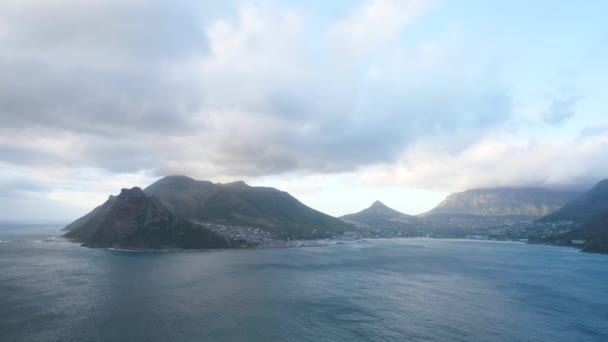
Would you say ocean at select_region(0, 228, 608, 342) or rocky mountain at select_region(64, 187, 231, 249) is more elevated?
rocky mountain at select_region(64, 187, 231, 249)

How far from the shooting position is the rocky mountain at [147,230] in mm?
168375

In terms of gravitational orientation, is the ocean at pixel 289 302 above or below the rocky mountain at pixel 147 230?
below

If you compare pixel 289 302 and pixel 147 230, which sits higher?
pixel 147 230

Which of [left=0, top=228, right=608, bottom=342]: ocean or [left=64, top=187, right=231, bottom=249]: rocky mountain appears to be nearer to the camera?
[left=0, top=228, right=608, bottom=342]: ocean

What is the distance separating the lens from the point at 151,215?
17675 centimetres

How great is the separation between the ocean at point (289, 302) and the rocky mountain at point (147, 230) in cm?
4636

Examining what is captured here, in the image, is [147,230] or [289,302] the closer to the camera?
[289,302]

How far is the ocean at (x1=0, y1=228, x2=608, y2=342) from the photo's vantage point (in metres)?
51.3

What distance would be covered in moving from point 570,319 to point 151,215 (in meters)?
174

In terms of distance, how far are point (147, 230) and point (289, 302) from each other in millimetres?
128693

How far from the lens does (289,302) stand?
232ft

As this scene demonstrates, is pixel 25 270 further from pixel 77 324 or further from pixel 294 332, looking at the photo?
pixel 294 332

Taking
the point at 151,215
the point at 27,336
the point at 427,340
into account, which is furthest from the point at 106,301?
the point at 151,215

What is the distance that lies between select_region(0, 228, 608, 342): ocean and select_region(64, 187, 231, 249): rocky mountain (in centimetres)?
4636
